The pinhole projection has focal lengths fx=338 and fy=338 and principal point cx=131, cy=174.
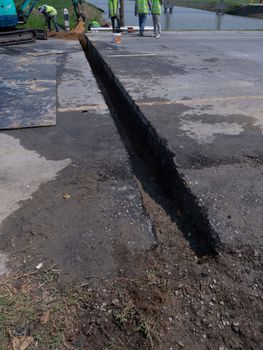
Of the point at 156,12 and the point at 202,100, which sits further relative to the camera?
the point at 156,12

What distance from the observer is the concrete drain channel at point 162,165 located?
8.92ft

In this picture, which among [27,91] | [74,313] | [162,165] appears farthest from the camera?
[27,91]

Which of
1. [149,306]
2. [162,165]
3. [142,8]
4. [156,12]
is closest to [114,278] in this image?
[149,306]

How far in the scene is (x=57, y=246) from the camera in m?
2.53

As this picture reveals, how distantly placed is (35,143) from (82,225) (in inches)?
→ 67.9

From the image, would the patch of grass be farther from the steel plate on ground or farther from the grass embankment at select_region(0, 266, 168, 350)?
the steel plate on ground

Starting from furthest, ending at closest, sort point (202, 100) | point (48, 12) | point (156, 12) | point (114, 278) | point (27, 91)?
point (48, 12)
point (156, 12)
point (27, 91)
point (202, 100)
point (114, 278)

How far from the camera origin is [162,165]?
388 centimetres

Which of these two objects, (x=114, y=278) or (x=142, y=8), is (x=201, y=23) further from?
(x=114, y=278)

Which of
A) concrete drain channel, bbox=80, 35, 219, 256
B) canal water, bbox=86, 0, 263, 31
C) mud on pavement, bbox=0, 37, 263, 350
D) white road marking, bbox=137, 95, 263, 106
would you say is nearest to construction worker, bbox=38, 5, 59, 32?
canal water, bbox=86, 0, 263, 31

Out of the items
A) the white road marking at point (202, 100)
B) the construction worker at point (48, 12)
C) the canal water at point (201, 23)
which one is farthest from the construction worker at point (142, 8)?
the white road marking at point (202, 100)

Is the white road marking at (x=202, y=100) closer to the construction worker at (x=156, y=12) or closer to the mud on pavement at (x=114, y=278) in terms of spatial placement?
the mud on pavement at (x=114, y=278)

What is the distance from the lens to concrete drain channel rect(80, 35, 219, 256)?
8.92ft

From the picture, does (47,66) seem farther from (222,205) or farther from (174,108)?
(222,205)
